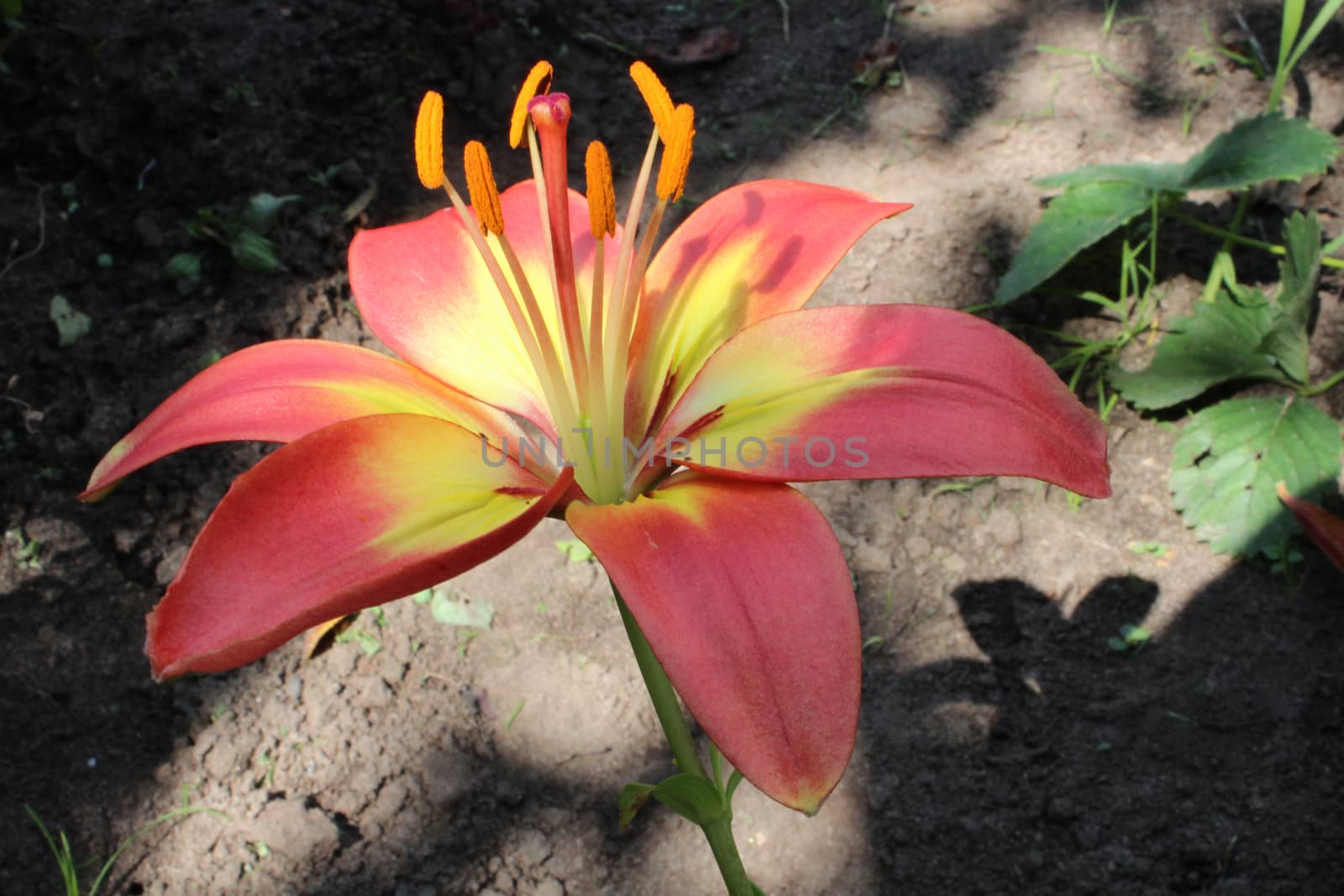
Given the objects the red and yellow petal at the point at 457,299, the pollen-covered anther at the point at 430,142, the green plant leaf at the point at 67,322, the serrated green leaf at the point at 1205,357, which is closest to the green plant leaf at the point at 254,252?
the green plant leaf at the point at 67,322

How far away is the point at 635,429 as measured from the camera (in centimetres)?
120

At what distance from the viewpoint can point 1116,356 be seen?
7.68ft

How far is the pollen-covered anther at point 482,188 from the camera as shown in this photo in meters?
1.01

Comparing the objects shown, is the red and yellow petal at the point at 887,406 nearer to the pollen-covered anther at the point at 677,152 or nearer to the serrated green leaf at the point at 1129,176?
the pollen-covered anther at the point at 677,152

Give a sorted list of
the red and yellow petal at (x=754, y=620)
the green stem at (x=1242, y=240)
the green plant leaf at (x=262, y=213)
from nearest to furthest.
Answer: the red and yellow petal at (x=754, y=620), the green stem at (x=1242, y=240), the green plant leaf at (x=262, y=213)

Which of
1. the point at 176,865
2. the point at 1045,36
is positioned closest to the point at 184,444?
the point at 176,865

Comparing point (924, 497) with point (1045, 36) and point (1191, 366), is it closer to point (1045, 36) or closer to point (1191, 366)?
point (1191, 366)

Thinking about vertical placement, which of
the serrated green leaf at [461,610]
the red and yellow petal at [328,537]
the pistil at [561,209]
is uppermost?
the pistil at [561,209]

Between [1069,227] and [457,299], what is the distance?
1.48 meters

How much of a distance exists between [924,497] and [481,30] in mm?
1594

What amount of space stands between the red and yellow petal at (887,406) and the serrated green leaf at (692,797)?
0.33 metres

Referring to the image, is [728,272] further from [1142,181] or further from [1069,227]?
[1142,181]

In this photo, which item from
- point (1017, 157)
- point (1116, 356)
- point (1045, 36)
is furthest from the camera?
point (1045, 36)

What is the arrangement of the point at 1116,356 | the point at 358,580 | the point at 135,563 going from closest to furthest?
1. the point at 358,580
2. the point at 135,563
3. the point at 1116,356
